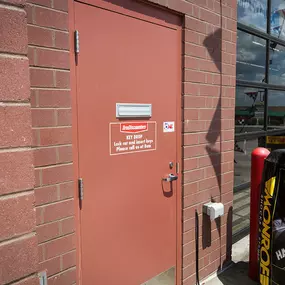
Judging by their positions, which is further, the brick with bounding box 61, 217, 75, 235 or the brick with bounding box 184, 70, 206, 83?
the brick with bounding box 184, 70, 206, 83

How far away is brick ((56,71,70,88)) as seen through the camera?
1806mm

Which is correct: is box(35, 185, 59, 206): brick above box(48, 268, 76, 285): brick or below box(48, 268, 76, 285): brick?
above

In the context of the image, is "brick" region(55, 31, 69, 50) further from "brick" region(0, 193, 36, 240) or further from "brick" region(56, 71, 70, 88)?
"brick" region(0, 193, 36, 240)

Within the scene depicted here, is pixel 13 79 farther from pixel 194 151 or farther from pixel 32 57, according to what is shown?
pixel 194 151

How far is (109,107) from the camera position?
2.12m

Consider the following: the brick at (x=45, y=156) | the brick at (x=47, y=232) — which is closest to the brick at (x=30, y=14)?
the brick at (x=45, y=156)

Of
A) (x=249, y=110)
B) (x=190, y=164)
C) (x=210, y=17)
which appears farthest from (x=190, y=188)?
(x=249, y=110)

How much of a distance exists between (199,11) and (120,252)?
7.39ft

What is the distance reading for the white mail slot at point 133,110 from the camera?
218cm

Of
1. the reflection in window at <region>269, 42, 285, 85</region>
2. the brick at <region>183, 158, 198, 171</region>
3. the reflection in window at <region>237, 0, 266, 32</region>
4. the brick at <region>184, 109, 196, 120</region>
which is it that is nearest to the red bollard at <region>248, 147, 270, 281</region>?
the brick at <region>183, 158, 198, 171</region>

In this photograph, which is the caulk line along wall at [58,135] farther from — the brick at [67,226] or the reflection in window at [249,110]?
the reflection in window at [249,110]

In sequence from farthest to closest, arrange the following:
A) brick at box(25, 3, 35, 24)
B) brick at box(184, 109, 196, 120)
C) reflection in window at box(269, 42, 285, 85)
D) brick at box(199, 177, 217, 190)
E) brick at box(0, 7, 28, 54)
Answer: reflection in window at box(269, 42, 285, 85)
brick at box(199, 177, 217, 190)
brick at box(184, 109, 196, 120)
brick at box(25, 3, 35, 24)
brick at box(0, 7, 28, 54)

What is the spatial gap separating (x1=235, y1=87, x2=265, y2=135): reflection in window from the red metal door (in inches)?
53.3

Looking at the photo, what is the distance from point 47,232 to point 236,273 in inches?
92.7
